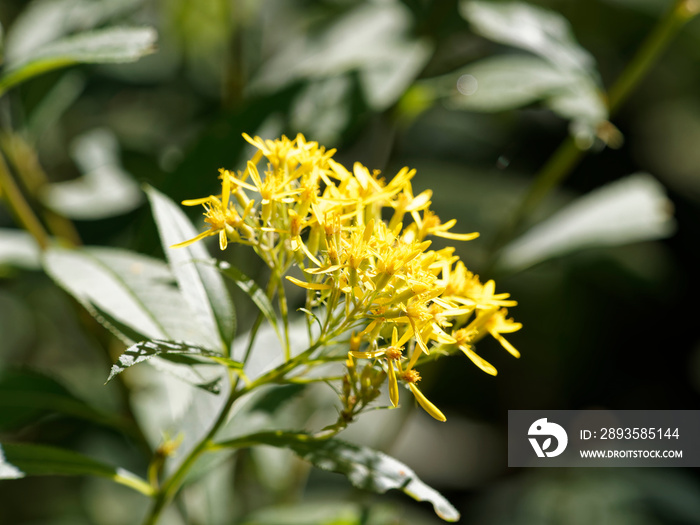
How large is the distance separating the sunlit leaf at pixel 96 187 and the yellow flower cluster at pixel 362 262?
1.24 meters

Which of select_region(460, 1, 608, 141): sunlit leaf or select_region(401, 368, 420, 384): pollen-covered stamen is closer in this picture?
select_region(401, 368, 420, 384): pollen-covered stamen

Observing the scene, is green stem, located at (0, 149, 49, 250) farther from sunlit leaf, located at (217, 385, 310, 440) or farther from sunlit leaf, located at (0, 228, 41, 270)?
sunlit leaf, located at (217, 385, 310, 440)

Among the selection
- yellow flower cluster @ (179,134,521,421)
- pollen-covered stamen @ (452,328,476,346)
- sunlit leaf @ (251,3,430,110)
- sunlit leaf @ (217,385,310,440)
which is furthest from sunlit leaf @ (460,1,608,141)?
sunlit leaf @ (217,385,310,440)

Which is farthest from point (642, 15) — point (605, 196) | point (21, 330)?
point (21, 330)

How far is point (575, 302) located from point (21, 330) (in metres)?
3.59

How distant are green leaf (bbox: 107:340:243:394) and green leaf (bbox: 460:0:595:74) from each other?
1.46 meters

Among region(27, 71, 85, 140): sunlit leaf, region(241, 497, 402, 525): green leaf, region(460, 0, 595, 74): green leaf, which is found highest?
region(460, 0, 595, 74): green leaf

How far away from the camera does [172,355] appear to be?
1.24 metres

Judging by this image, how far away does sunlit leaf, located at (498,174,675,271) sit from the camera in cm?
234

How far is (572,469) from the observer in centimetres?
373

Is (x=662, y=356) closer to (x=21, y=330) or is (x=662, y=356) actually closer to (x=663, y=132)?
(x=663, y=132)

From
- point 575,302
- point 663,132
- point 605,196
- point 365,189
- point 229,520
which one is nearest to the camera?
point 365,189

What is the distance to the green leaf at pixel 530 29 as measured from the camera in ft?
6.97

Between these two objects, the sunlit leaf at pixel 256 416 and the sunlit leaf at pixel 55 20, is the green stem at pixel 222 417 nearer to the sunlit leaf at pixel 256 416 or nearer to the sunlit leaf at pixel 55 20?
the sunlit leaf at pixel 256 416
